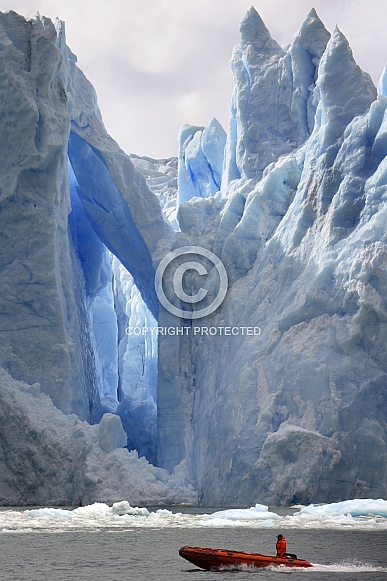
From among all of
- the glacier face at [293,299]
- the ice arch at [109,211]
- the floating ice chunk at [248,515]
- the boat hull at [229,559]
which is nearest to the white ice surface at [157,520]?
the floating ice chunk at [248,515]

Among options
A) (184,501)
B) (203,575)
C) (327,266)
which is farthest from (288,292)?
(203,575)

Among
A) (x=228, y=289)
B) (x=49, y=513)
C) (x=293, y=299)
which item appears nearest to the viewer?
(x=49, y=513)

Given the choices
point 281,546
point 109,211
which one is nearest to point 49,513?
point 281,546

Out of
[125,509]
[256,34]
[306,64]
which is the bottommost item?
[125,509]

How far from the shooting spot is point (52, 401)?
27.4 metres

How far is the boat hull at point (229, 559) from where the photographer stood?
45.4 ft

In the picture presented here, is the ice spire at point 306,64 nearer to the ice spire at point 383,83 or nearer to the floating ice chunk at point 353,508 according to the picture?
the ice spire at point 383,83

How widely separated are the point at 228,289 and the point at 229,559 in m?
15.8

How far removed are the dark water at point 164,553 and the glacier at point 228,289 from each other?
6218mm

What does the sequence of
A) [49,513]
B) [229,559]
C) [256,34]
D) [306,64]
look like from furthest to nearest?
1. [256,34]
2. [306,64]
3. [49,513]
4. [229,559]

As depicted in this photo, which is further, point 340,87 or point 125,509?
point 340,87

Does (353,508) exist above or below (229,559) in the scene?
above

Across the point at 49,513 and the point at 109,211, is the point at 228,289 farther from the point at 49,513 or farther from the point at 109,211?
the point at 49,513

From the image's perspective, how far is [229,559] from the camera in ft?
45.4
